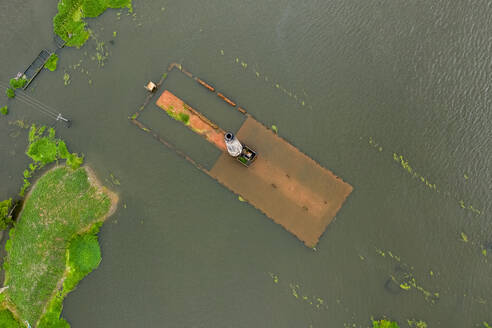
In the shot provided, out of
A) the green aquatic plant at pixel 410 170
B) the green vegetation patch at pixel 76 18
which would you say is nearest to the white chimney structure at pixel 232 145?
the green aquatic plant at pixel 410 170

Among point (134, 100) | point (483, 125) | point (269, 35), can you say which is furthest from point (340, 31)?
point (134, 100)

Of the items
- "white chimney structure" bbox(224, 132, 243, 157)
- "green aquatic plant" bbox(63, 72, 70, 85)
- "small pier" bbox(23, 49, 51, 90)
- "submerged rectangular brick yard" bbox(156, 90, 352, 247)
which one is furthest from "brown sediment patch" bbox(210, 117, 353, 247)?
"small pier" bbox(23, 49, 51, 90)

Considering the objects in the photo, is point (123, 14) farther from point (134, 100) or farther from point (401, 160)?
point (401, 160)

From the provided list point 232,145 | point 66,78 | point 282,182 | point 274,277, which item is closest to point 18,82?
point 66,78

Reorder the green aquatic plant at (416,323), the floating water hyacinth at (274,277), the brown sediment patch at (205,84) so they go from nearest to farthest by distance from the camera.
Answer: the green aquatic plant at (416,323) < the floating water hyacinth at (274,277) < the brown sediment patch at (205,84)

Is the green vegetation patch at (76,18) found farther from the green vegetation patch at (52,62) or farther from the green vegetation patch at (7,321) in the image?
the green vegetation patch at (7,321)

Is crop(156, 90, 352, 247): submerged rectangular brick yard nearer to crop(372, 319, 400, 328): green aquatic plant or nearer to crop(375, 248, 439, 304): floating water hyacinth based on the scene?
crop(375, 248, 439, 304): floating water hyacinth
